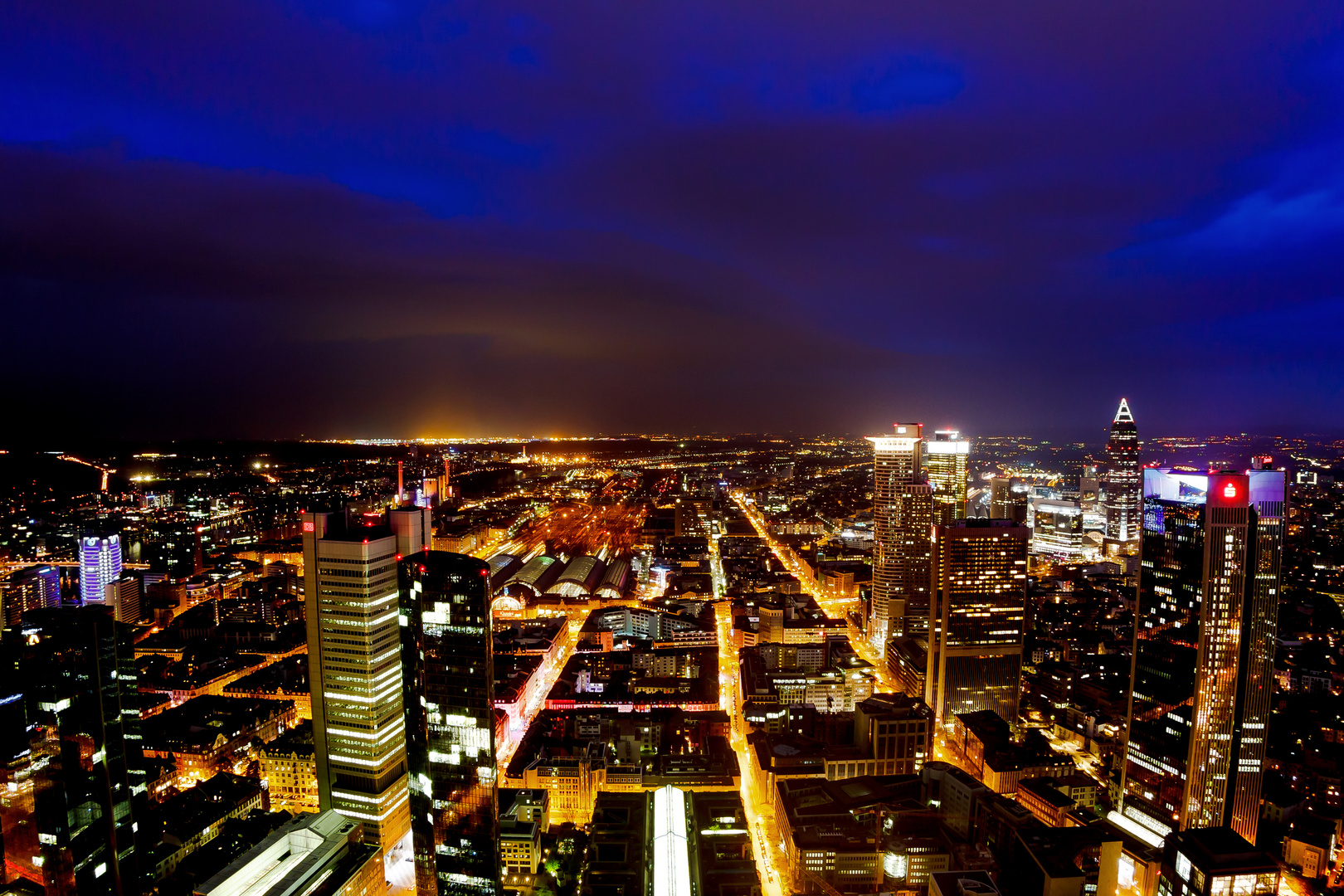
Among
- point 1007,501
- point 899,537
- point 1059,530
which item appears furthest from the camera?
point 1059,530

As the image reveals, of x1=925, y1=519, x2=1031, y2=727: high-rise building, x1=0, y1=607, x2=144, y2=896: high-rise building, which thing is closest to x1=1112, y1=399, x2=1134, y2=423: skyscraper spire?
x1=925, y1=519, x2=1031, y2=727: high-rise building

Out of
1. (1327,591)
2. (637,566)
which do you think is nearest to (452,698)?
(637,566)

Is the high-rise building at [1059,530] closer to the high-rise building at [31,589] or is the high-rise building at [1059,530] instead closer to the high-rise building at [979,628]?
the high-rise building at [979,628]

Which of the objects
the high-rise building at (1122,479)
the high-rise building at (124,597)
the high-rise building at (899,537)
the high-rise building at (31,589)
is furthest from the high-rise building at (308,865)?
the high-rise building at (1122,479)

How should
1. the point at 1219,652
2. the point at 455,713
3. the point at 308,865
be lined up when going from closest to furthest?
the point at 308,865 → the point at 455,713 → the point at 1219,652

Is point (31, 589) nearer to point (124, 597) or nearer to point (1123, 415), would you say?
point (124, 597)

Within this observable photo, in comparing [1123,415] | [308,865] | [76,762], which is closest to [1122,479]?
[1123,415]
